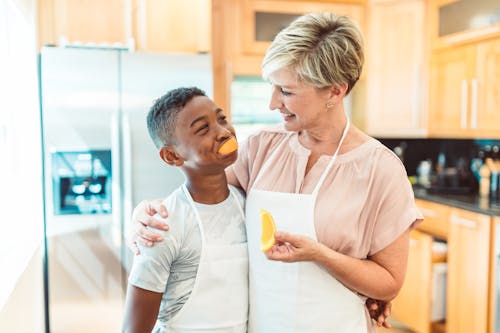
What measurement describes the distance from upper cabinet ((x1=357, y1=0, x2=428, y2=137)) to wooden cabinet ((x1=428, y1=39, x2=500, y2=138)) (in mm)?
91

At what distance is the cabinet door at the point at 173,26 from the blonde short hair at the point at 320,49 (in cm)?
158

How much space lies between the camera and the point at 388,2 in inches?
→ 131

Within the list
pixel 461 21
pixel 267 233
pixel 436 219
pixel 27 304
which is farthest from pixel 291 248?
pixel 461 21

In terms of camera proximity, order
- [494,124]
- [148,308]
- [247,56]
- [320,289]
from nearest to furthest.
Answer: [148,308] < [320,289] < [494,124] < [247,56]

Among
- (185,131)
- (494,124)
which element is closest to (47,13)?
(185,131)

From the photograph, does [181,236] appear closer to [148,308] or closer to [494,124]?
[148,308]

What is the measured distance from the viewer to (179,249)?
113 centimetres

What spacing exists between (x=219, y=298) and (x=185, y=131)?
38cm

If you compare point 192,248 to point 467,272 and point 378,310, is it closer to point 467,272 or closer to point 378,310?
point 378,310

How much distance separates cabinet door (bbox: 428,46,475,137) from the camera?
302cm

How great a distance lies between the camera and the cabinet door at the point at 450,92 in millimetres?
3020

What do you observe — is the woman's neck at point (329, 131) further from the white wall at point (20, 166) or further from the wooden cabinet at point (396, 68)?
the wooden cabinet at point (396, 68)

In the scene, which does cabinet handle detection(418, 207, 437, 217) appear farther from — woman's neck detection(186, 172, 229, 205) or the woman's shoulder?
woman's neck detection(186, 172, 229, 205)

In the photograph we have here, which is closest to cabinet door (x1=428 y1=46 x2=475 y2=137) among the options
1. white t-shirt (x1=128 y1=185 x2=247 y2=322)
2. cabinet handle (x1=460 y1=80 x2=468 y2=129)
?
cabinet handle (x1=460 y1=80 x2=468 y2=129)
